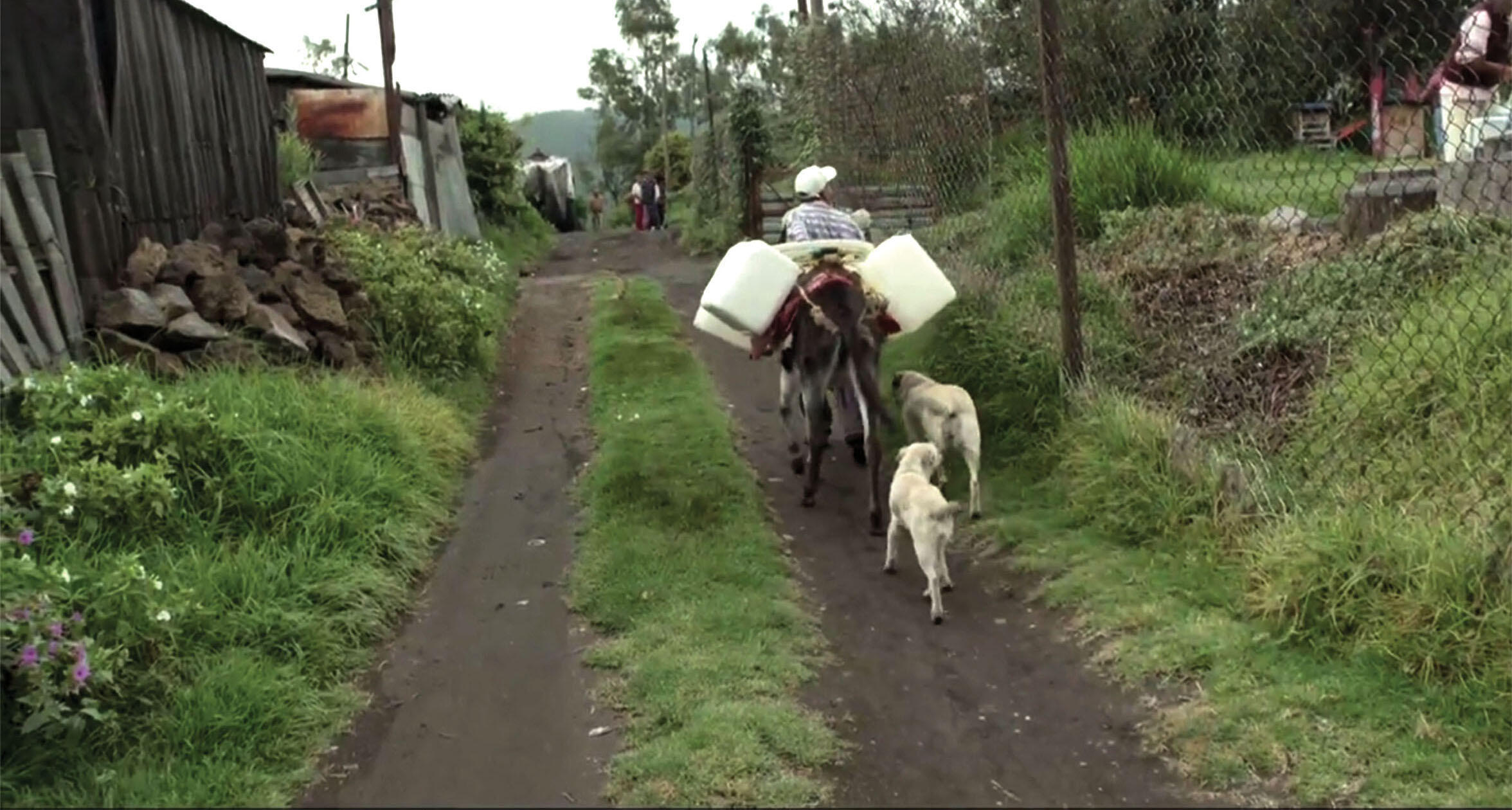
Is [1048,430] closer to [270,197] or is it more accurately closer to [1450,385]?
[1450,385]

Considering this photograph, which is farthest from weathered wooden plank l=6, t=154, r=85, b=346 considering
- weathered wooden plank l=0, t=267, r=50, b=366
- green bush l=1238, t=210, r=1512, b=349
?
green bush l=1238, t=210, r=1512, b=349

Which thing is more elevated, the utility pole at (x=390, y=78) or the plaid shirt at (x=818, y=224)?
the utility pole at (x=390, y=78)

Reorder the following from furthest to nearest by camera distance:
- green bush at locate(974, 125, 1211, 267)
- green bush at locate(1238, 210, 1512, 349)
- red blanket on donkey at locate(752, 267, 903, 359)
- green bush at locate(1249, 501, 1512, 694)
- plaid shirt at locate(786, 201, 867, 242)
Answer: green bush at locate(974, 125, 1211, 267) < plaid shirt at locate(786, 201, 867, 242) < red blanket on donkey at locate(752, 267, 903, 359) < green bush at locate(1238, 210, 1512, 349) < green bush at locate(1249, 501, 1512, 694)

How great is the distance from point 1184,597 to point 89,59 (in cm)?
677

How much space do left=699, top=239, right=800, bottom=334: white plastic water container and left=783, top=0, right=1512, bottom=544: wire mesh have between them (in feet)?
4.81

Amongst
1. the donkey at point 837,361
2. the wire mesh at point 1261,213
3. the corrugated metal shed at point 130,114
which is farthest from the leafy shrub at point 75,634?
the wire mesh at point 1261,213

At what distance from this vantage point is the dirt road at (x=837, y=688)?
4.04m

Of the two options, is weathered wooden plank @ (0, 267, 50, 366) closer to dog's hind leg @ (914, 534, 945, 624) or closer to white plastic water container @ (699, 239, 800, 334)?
white plastic water container @ (699, 239, 800, 334)

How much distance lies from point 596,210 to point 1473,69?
106ft

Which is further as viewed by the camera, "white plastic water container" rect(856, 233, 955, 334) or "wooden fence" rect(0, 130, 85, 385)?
"white plastic water container" rect(856, 233, 955, 334)

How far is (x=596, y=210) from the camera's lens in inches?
1486

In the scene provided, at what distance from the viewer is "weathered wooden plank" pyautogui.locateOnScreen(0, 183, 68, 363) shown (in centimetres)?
671

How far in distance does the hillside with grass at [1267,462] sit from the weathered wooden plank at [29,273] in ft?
16.6

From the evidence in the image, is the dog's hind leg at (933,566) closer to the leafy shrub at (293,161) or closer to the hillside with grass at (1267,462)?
the hillside with grass at (1267,462)
